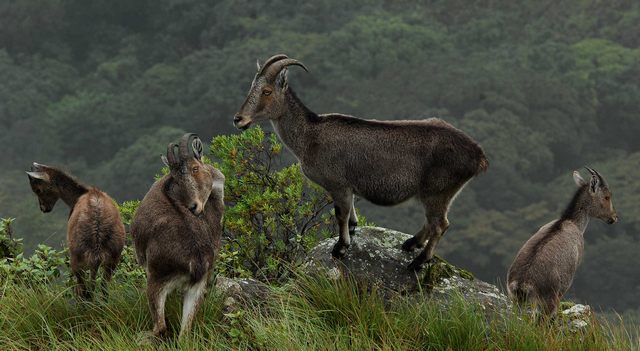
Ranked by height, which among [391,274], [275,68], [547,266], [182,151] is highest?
[275,68]

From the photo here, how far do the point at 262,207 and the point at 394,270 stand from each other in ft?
6.58

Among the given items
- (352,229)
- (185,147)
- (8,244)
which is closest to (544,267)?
(352,229)

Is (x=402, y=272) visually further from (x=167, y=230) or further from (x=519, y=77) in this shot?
(x=519, y=77)

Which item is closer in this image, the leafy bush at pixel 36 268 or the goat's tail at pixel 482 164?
the goat's tail at pixel 482 164

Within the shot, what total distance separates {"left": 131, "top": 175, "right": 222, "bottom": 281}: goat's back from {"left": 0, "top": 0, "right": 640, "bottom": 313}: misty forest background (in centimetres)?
4408

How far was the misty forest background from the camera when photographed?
60031mm

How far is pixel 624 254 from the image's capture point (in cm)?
5616

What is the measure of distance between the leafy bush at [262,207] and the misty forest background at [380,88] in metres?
41.0

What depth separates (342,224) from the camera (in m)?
9.34

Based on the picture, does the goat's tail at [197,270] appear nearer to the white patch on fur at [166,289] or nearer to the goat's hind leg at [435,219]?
the white patch on fur at [166,289]

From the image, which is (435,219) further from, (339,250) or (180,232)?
(180,232)

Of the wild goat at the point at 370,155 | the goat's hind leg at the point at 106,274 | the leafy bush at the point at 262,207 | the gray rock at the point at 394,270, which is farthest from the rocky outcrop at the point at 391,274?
the leafy bush at the point at 262,207

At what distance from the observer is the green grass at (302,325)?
819 centimetres

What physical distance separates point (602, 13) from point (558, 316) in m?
77.6
